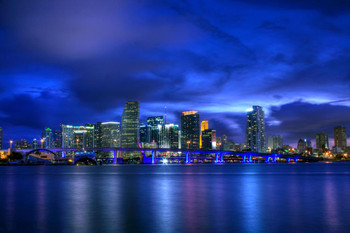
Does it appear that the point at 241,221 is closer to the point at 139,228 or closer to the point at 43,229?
the point at 139,228

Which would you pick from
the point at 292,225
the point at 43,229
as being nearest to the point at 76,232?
the point at 43,229

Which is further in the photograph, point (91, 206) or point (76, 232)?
point (91, 206)

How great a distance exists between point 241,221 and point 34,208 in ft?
49.2

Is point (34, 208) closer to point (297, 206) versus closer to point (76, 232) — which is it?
point (76, 232)

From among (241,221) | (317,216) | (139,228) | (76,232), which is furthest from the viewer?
(317,216)

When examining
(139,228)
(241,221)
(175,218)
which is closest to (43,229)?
(139,228)

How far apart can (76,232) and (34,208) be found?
35.0ft

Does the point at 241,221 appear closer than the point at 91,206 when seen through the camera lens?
Yes

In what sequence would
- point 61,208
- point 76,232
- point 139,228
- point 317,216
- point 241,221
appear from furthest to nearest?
1. point 61,208
2. point 317,216
3. point 241,221
4. point 139,228
5. point 76,232

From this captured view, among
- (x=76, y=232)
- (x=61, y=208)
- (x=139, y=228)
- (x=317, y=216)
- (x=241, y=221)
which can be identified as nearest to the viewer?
(x=76, y=232)

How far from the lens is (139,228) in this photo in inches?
Answer: 724

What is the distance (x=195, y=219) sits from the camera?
69.7 ft

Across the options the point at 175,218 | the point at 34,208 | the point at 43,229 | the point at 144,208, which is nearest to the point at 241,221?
the point at 175,218

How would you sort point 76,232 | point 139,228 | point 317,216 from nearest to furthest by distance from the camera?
point 76,232
point 139,228
point 317,216
